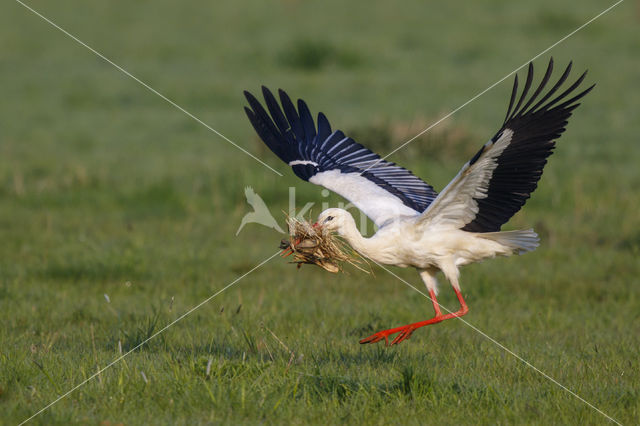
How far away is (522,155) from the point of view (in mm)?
5066

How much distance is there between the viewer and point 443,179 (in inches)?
407

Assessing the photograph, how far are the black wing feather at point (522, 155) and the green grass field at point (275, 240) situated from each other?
0.97 meters

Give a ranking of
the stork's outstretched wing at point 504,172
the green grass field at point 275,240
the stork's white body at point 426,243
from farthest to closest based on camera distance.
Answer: the stork's white body at point 426,243, the stork's outstretched wing at point 504,172, the green grass field at point 275,240

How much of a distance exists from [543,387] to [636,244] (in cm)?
444

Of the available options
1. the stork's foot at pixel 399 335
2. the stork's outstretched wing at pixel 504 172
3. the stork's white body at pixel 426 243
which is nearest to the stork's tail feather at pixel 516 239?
the stork's white body at pixel 426 243

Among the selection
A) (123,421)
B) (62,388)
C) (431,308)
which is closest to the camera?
(123,421)

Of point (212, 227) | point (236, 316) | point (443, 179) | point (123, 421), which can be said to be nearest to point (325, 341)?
point (236, 316)

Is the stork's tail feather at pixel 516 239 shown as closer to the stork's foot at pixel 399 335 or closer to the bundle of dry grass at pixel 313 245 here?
the stork's foot at pixel 399 335

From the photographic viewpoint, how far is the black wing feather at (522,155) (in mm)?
4941

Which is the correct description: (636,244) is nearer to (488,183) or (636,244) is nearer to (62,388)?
(488,183)

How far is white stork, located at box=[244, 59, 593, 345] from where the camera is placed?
498 cm

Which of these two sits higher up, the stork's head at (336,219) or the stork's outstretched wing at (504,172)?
the stork's outstretched wing at (504,172)

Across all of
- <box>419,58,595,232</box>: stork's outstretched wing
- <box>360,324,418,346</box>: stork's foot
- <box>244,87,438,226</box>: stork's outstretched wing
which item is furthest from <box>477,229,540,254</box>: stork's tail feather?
<box>360,324,418,346</box>: stork's foot

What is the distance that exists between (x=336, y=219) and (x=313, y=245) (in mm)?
241
